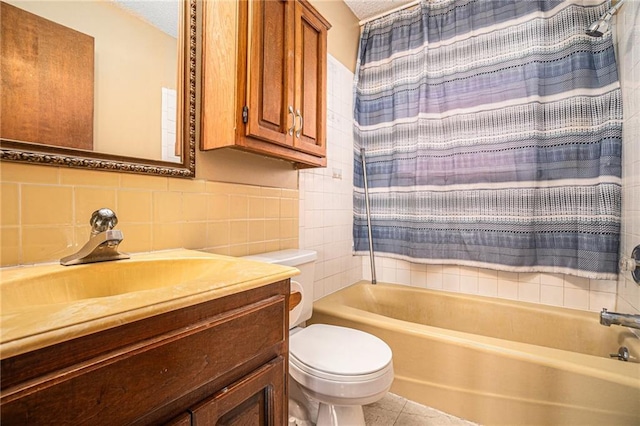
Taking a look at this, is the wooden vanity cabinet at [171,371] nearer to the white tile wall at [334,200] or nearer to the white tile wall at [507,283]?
the white tile wall at [334,200]

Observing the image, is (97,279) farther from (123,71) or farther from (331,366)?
(331,366)

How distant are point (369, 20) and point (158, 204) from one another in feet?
6.86

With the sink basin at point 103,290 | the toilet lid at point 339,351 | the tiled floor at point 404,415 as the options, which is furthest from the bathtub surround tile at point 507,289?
the sink basin at point 103,290

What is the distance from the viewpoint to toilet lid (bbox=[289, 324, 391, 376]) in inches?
37.8

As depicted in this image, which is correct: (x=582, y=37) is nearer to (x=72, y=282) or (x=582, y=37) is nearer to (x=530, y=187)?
(x=530, y=187)

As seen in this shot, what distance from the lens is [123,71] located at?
879mm

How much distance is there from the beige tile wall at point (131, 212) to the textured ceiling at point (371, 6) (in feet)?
5.20

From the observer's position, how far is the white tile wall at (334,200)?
67.2 inches

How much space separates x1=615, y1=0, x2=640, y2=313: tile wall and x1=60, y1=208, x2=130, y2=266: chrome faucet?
1995mm

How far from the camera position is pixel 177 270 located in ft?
2.68

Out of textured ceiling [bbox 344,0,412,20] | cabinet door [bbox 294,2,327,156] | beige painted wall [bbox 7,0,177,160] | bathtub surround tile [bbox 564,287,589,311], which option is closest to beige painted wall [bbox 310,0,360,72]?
textured ceiling [bbox 344,0,412,20]

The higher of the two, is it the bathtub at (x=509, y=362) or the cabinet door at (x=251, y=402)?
the cabinet door at (x=251, y=402)

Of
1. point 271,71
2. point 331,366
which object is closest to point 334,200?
point 271,71

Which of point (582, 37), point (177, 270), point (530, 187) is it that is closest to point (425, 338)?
point (530, 187)
